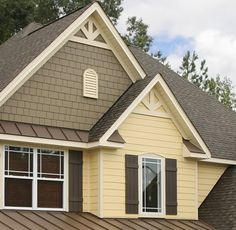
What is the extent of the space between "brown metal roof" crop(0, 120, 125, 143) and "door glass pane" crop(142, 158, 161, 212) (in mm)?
1440

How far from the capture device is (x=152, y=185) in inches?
734

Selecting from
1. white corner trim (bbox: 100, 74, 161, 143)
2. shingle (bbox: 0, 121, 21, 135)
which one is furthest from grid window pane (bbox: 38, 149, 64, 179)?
white corner trim (bbox: 100, 74, 161, 143)

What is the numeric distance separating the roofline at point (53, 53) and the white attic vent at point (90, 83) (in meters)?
1.08

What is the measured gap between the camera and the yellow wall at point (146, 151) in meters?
17.6

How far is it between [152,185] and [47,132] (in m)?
3.46

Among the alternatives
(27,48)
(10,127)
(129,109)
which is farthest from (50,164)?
(27,48)

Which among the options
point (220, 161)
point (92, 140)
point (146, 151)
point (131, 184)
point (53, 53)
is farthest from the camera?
point (220, 161)

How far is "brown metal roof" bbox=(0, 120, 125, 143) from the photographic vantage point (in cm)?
1648

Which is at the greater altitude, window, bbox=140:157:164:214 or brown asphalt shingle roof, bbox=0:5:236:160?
brown asphalt shingle roof, bbox=0:5:236:160

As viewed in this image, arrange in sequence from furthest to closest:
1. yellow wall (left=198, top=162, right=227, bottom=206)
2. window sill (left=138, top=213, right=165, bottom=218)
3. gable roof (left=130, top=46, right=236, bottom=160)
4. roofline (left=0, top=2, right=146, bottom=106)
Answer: gable roof (left=130, top=46, right=236, bottom=160) → yellow wall (left=198, top=162, right=227, bottom=206) → window sill (left=138, top=213, right=165, bottom=218) → roofline (left=0, top=2, right=146, bottom=106)

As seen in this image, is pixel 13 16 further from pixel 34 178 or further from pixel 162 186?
pixel 34 178

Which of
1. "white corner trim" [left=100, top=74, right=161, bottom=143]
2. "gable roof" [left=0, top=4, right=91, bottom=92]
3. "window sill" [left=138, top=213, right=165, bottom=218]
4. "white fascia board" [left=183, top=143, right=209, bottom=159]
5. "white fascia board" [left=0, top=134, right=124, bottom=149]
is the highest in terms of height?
"gable roof" [left=0, top=4, right=91, bottom=92]

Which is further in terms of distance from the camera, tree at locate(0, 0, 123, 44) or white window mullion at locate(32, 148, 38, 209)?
tree at locate(0, 0, 123, 44)

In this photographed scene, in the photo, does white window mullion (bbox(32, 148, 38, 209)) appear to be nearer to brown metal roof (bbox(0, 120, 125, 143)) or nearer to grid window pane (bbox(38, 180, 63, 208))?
grid window pane (bbox(38, 180, 63, 208))
